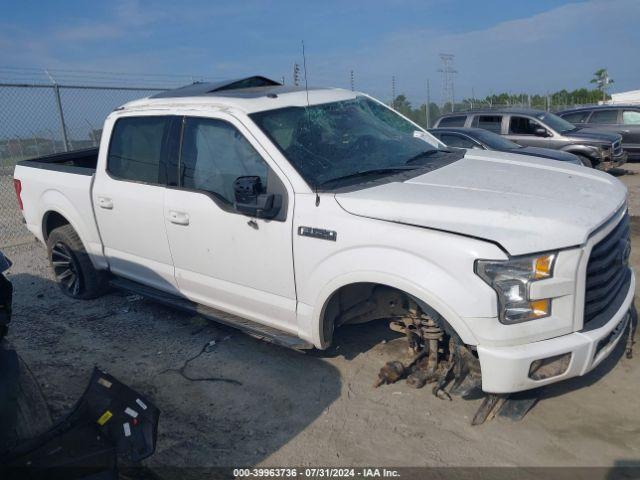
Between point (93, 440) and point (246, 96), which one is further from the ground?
point (246, 96)

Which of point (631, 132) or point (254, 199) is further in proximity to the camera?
point (631, 132)

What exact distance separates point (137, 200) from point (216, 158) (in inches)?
36.3

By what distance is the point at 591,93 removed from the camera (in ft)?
144

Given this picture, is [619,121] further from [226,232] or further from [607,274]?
[226,232]

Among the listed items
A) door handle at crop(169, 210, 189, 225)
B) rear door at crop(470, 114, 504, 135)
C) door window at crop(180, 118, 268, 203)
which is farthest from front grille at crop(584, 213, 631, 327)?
rear door at crop(470, 114, 504, 135)

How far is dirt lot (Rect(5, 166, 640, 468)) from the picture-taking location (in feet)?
10.0

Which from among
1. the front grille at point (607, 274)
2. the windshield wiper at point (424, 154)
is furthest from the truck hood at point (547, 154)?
the front grille at point (607, 274)

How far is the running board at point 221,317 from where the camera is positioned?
3.76 m

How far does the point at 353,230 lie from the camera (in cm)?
320

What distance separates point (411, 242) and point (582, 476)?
4.82ft

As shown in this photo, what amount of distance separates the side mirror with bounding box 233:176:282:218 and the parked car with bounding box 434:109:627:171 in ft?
30.6

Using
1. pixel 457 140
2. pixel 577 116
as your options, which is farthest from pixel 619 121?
pixel 457 140

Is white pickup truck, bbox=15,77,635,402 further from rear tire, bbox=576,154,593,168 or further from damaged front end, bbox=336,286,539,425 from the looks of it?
rear tire, bbox=576,154,593,168

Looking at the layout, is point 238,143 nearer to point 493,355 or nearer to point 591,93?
point 493,355
